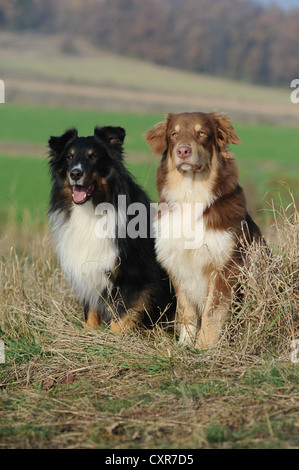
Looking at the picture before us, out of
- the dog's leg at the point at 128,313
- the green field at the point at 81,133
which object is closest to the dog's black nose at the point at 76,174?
the dog's leg at the point at 128,313

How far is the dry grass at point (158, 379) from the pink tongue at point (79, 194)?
1.08 meters

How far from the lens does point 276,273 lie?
486 centimetres

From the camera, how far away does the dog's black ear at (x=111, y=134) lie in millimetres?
5213

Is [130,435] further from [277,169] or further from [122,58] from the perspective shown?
[122,58]

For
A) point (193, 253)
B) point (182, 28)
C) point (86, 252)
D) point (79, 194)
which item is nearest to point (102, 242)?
point (86, 252)

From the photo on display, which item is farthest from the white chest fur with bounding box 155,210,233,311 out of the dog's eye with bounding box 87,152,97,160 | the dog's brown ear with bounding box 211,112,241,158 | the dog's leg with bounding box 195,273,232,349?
the dog's eye with bounding box 87,152,97,160

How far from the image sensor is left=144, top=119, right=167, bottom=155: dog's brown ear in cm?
513

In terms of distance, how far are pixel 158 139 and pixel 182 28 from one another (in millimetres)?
55675

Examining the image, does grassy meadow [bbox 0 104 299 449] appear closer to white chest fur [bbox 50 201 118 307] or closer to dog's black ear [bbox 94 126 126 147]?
white chest fur [bbox 50 201 118 307]

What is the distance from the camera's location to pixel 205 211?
4.89 meters

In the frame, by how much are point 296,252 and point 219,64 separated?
47656mm

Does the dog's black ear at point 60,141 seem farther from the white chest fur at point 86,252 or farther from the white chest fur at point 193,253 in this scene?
the white chest fur at point 193,253
